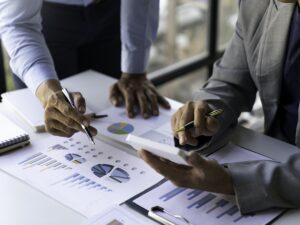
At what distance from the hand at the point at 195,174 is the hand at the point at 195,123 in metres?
0.19

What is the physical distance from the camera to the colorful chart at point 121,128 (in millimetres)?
1449

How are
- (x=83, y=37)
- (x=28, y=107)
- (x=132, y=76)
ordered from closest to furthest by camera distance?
(x=28, y=107) < (x=132, y=76) < (x=83, y=37)

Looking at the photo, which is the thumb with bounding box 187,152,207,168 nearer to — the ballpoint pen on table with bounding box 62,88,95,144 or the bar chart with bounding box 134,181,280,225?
the bar chart with bounding box 134,181,280,225

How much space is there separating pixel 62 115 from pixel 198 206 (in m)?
0.46

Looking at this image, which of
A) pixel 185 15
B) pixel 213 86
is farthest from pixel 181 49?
pixel 213 86

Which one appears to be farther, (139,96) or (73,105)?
(139,96)

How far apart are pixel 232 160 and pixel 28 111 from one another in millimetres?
615

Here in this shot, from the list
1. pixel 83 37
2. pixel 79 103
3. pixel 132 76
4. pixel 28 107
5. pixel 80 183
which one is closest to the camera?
pixel 80 183

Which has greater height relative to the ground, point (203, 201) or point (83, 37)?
point (83, 37)

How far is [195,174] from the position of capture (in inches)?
44.8

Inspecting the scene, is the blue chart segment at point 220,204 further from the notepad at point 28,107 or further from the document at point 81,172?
the notepad at point 28,107

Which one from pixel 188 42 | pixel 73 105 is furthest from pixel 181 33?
pixel 73 105

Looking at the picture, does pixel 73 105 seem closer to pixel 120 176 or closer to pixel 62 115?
pixel 62 115

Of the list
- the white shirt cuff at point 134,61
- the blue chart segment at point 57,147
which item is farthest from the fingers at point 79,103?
the white shirt cuff at point 134,61
